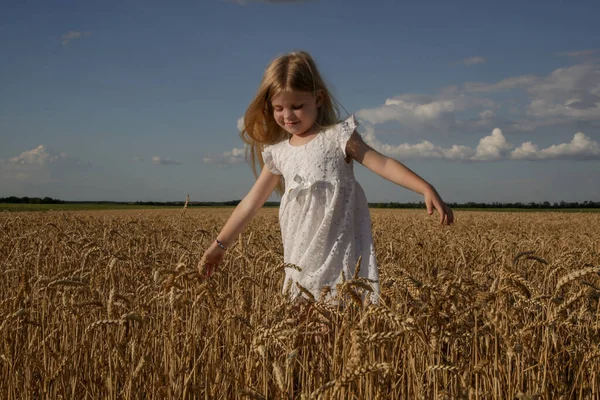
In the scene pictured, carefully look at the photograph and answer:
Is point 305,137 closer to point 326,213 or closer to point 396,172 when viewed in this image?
point 326,213

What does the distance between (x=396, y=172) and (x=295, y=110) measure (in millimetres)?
764

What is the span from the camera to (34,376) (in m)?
2.63

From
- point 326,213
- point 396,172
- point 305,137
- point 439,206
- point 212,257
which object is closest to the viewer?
point 439,206

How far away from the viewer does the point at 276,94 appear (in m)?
3.53

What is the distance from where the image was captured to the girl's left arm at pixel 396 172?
2.83 metres

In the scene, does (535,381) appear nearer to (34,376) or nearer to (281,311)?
(281,311)

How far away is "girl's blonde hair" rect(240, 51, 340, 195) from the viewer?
354 centimetres

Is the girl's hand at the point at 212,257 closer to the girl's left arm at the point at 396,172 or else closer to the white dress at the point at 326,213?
the white dress at the point at 326,213

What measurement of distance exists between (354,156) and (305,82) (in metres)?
0.56

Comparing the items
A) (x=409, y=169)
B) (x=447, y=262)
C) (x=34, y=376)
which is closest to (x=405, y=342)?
(x=409, y=169)

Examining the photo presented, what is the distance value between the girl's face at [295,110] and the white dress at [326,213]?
14cm

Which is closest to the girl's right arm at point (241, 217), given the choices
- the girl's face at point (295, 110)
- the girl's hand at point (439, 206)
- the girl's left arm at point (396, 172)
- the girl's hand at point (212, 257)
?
the girl's hand at point (212, 257)

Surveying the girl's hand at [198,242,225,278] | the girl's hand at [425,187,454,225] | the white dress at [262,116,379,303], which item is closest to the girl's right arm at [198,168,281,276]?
the girl's hand at [198,242,225,278]

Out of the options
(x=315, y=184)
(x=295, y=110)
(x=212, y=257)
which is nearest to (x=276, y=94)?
(x=295, y=110)
